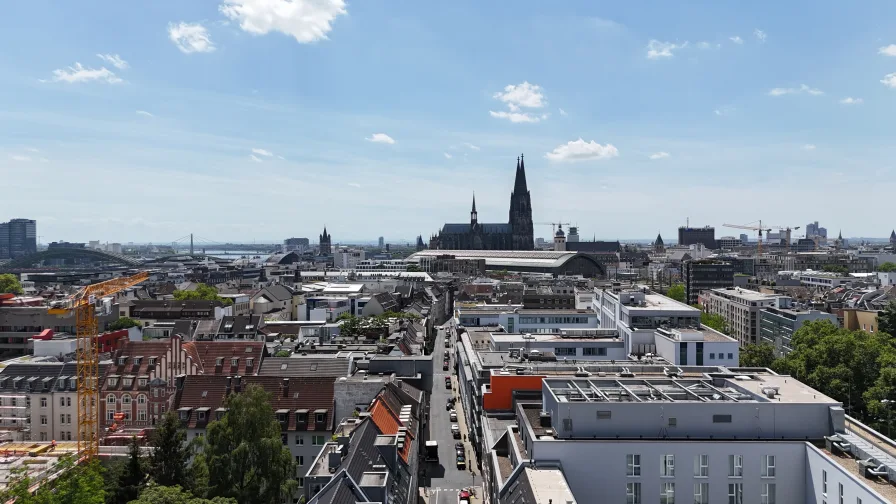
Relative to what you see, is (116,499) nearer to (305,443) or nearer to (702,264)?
(305,443)

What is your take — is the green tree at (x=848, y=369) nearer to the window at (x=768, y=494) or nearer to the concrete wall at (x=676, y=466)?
the concrete wall at (x=676, y=466)

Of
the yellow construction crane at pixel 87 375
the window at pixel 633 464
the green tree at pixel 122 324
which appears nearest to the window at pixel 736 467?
the window at pixel 633 464

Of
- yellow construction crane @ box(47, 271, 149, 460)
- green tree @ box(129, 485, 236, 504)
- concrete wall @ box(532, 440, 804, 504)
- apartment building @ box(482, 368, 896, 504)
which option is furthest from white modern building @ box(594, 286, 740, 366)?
yellow construction crane @ box(47, 271, 149, 460)

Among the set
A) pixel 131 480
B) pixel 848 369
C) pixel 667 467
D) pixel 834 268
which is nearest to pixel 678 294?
pixel 848 369

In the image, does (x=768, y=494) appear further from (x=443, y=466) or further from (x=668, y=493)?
(x=443, y=466)

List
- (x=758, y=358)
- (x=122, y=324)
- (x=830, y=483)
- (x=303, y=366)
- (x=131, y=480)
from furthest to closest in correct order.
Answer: (x=122, y=324), (x=758, y=358), (x=303, y=366), (x=131, y=480), (x=830, y=483)

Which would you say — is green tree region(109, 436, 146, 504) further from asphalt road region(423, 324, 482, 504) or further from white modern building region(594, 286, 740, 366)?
white modern building region(594, 286, 740, 366)

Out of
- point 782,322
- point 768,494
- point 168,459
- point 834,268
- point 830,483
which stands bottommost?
point 168,459
